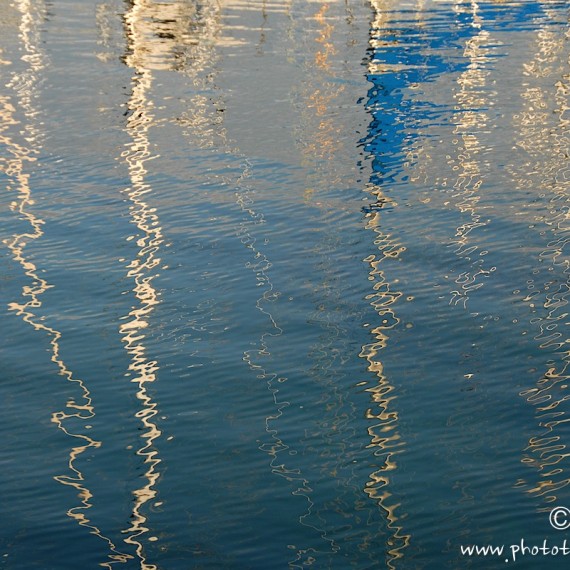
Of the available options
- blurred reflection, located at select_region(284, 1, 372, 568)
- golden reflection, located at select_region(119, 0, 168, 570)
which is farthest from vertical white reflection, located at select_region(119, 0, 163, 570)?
blurred reflection, located at select_region(284, 1, 372, 568)

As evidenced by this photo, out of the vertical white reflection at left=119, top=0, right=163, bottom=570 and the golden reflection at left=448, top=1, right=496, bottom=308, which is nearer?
the vertical white reflection at left=119, top=0, right=163, bottom=570

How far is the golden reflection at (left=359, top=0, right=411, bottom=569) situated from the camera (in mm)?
9133

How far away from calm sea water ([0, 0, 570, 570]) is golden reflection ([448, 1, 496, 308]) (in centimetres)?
7

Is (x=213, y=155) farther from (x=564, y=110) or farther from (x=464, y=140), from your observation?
(x=564, y=110)

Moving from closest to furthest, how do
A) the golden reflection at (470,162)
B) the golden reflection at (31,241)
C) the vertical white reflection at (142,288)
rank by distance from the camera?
1. the vertical white reflection at (142,288)
2. the golden reflection at (31,241)
3. the golden reflection at (470,162)

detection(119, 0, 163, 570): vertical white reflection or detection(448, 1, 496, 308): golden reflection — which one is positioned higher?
detection(119, 0, 163, 570): vertical white reflection

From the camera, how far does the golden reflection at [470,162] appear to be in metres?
14.6

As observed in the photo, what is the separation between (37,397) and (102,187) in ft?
25.3

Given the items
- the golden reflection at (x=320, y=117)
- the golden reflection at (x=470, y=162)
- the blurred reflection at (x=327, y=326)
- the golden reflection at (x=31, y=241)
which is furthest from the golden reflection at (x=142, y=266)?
the golden reflection at (x=470, y=162)

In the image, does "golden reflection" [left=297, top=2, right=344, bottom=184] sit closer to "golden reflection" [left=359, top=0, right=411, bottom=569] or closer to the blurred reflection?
the blurred reflection
